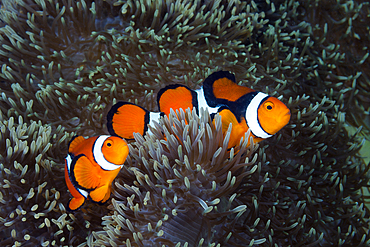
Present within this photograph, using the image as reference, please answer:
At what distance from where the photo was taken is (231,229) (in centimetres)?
98

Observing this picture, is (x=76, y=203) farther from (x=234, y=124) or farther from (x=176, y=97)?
(x=234, y=124)

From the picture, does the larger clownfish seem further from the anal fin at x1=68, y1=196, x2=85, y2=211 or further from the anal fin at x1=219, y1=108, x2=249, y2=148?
the anal fin at x1=68, y1=196, x2=85, y2=211

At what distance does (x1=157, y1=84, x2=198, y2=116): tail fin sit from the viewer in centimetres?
108

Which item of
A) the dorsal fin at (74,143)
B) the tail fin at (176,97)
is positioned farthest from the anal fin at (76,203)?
the tail fin at (176,97)

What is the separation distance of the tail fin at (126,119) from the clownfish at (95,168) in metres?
0.09

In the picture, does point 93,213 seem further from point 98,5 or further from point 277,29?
point 277,29

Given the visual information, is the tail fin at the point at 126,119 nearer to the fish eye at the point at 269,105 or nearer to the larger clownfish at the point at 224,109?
the larger clownfish at the point at 224,109

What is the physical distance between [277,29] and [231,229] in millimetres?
1259

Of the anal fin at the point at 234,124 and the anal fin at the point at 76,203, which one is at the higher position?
the anal fin at the point at 234,124

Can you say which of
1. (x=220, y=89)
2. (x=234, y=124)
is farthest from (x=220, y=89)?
(x=234, y=124)

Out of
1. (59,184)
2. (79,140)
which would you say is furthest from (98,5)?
(59,184)

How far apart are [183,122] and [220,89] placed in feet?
0.68

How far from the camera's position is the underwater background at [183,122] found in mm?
929

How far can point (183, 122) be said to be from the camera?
3.14ft
